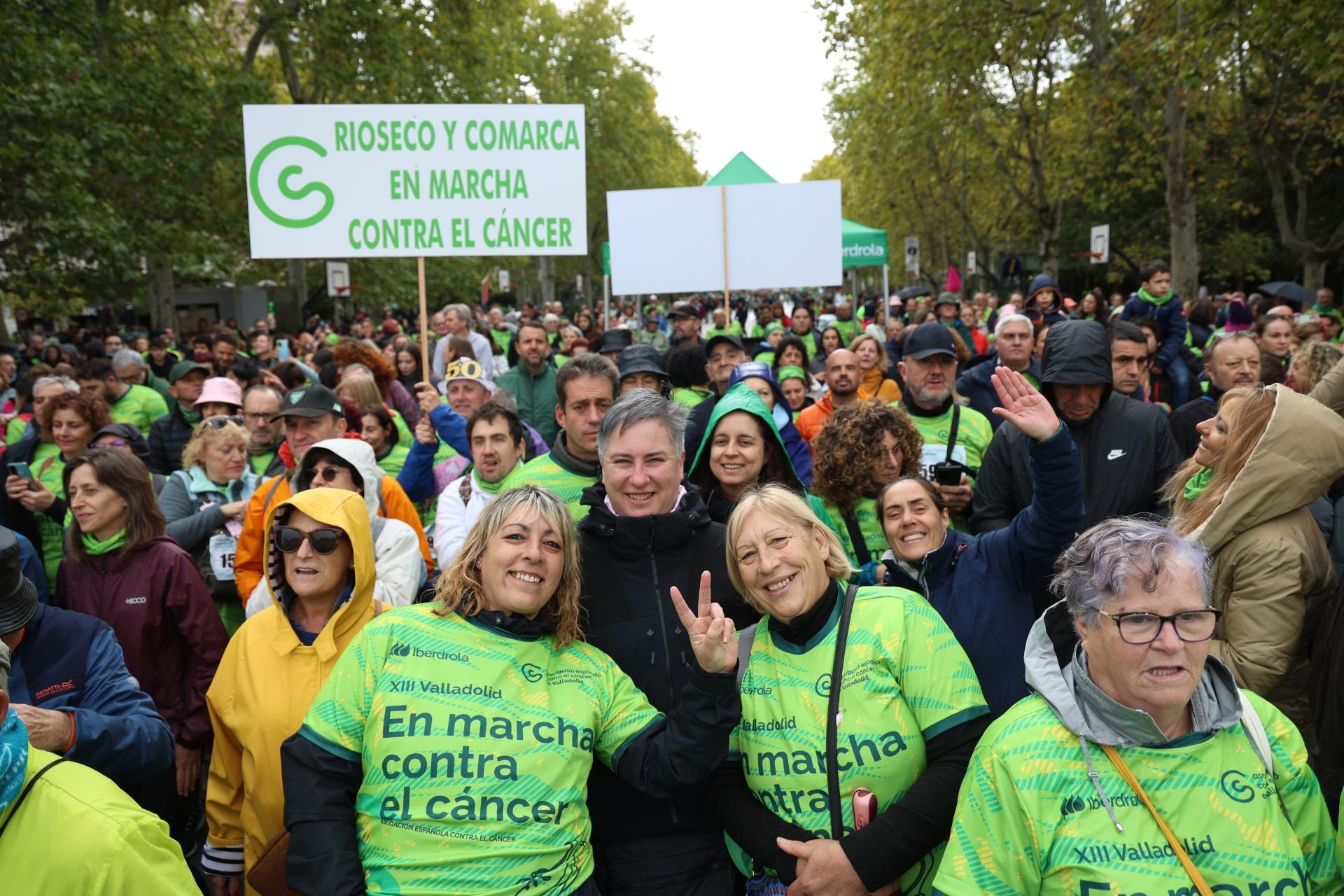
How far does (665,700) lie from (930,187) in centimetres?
4131

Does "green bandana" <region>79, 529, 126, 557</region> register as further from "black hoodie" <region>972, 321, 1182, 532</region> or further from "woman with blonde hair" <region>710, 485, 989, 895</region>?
"black hoodie" <region>972, 321, 1182, 532</region>

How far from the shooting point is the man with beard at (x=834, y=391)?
626cm

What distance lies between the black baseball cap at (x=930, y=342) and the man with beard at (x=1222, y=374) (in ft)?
4.31

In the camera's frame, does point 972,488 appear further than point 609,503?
Yes

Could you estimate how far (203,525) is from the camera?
16.9 ft

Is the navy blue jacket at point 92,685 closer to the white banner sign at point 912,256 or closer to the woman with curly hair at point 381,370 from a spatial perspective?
the woman with curly hair at point 381,370

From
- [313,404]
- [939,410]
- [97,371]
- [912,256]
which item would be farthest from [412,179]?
[912,256]

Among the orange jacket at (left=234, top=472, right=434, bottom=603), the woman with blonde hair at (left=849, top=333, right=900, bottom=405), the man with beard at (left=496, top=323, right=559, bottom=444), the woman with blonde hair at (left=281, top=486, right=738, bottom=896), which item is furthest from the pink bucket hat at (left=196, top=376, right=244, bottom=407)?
the woman with blonde hair at (left=281, top=486, right=738, bottom=896)

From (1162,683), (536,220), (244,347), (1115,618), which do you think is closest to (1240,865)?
(1162,683)

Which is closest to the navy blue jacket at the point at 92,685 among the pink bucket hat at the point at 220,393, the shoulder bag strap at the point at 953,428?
the shoulder bag strap at the point at 953,428

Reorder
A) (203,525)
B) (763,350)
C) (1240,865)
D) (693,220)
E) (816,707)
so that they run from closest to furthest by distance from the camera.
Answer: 1. (1240,865)
2. (816,707)
3. (203,525)
4. (693,220)
5. (763,350)

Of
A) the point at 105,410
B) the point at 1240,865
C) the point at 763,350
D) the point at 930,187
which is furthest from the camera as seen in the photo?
the point at 930,187

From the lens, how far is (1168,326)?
900cm

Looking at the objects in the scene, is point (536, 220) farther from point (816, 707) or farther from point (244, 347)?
point (244, 347)
